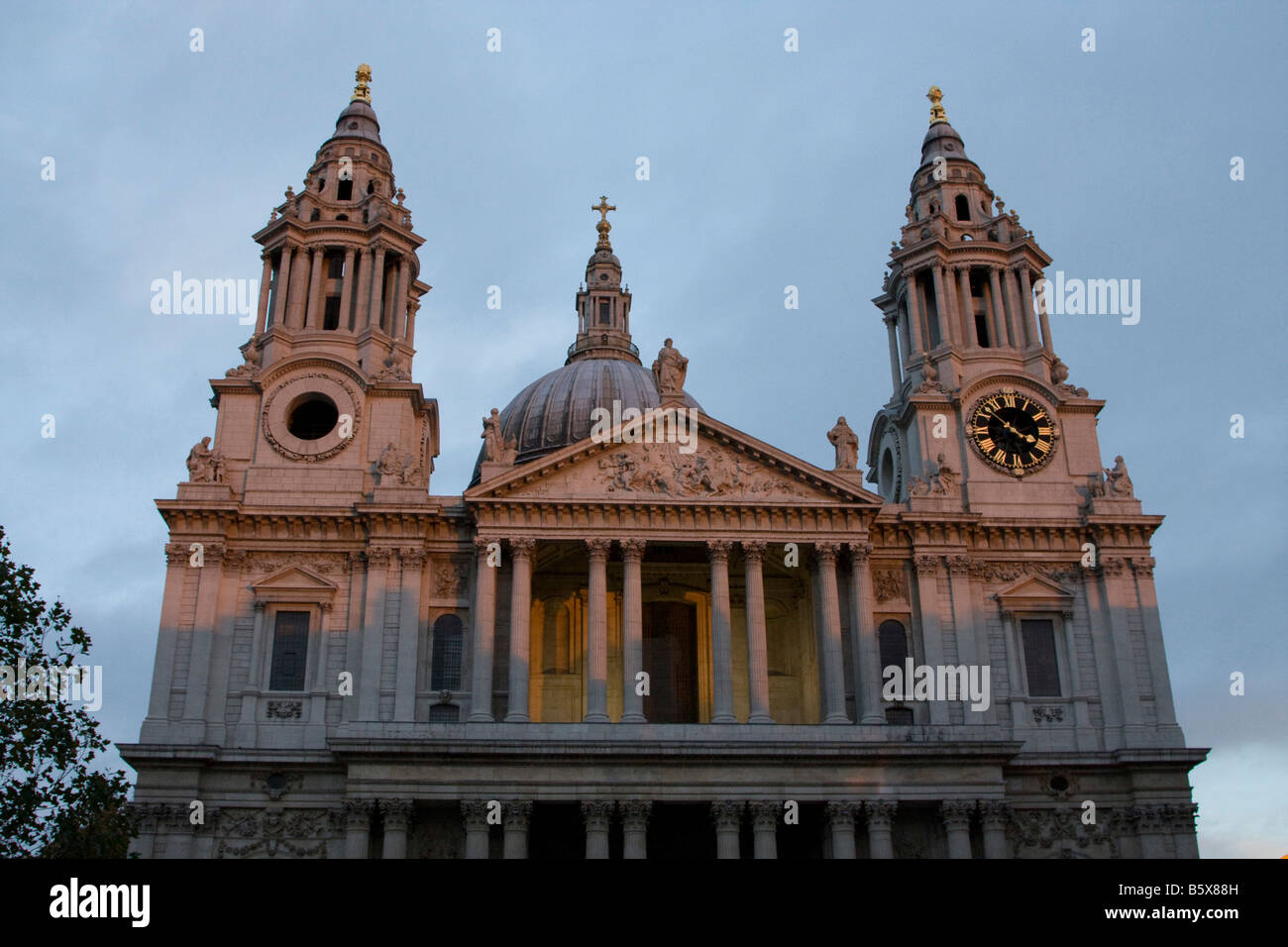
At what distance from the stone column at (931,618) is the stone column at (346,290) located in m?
22.5

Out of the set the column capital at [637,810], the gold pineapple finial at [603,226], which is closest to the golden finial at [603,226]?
the gold pineapple finial at [603,226]

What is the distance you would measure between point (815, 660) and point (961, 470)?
8.83 m

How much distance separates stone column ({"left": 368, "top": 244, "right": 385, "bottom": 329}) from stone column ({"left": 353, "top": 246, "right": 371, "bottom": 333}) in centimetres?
15

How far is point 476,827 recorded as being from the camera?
35.8 meters

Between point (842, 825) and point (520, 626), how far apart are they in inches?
454

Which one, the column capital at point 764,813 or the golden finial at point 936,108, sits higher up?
the golden finial at point 936,108

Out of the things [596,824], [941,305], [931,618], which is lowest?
[596,824]

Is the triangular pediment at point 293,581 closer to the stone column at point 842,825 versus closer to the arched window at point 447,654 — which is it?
the arched window at point 447,654

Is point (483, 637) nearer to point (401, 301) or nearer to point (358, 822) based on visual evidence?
point (358, 822)

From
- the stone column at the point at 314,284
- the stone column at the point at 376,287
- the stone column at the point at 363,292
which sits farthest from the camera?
the stone column at the point at 314,284

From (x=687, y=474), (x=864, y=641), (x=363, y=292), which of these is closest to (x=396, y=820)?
(x=687, y=474)

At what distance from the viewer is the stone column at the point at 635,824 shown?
35.6 meters

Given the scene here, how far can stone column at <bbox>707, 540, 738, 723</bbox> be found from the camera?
39.3 m
